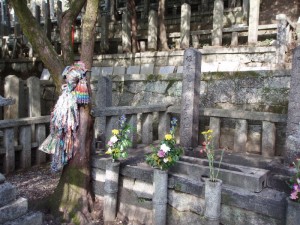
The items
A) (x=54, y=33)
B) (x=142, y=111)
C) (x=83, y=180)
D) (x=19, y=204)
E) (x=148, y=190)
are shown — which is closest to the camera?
(x=19, y=204)

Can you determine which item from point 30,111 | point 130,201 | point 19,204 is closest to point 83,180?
point 130,201

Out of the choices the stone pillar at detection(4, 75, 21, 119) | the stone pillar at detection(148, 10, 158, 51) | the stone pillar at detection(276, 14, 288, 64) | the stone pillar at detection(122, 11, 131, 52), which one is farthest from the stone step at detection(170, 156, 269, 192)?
the stone pillar at detection(122, 11, 131, 52)

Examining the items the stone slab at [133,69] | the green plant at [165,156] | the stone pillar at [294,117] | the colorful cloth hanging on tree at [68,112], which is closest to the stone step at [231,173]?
the green plant at [165,156]

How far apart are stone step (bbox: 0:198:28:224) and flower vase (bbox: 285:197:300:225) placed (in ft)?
8.91

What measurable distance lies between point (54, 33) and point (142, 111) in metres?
9.07

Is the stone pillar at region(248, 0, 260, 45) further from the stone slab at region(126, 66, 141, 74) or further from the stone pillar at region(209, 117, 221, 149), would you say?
the stone pillar at region(209, 117, 221, 149)

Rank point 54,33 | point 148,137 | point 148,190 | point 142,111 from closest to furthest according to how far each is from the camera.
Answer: point 148,190
point 142,111
point 148,137
point 54,33

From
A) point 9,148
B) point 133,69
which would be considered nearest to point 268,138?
point 9,148

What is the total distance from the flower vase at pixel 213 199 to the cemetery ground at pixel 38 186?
153cm

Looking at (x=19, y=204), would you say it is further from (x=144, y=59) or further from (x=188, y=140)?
(x=144, y=59)

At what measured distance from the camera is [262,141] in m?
4.57

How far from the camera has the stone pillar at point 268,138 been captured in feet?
14.4

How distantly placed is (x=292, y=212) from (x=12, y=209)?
9.19 feet

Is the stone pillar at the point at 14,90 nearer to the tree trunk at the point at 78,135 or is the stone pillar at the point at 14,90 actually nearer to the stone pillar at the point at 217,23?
the tree trunk at the point at 78,135
